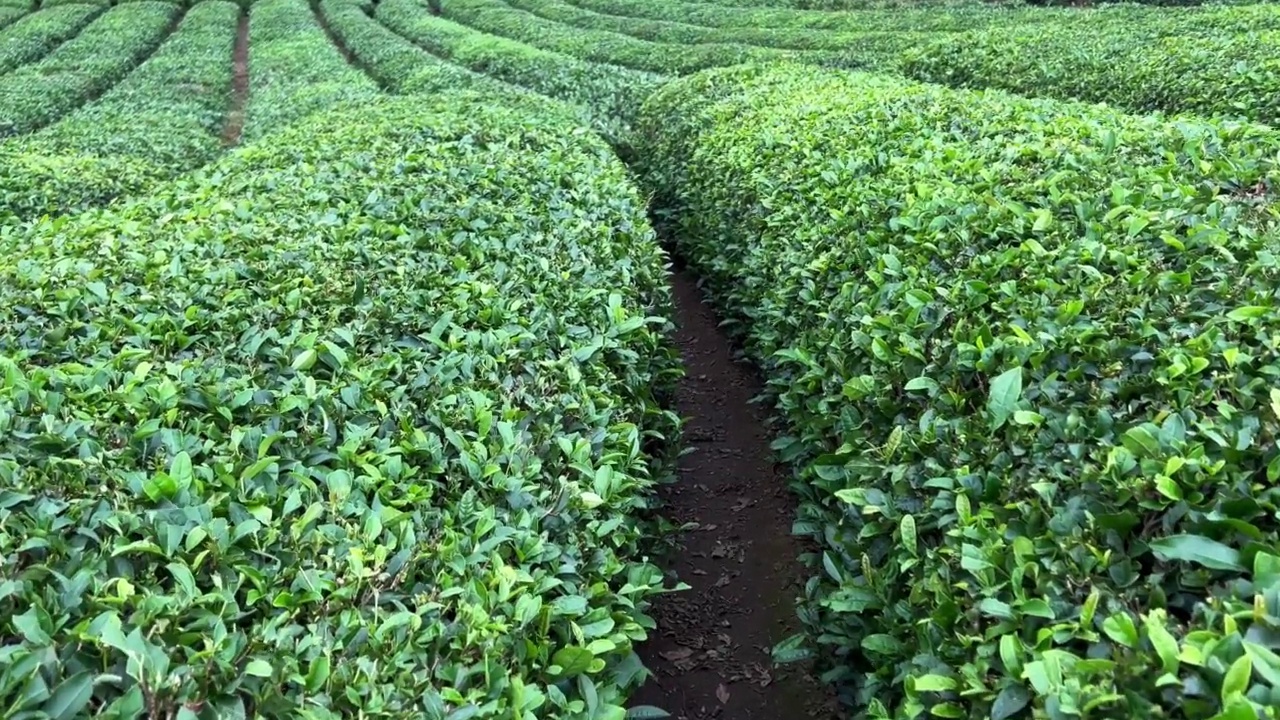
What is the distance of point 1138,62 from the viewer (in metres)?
9.12

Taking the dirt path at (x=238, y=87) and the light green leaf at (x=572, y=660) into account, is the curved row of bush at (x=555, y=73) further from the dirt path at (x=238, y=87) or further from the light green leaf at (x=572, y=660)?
the light green leaf at (x=572, y=660)

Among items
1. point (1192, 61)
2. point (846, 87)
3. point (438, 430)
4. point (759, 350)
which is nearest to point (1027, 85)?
point (1192, 61)

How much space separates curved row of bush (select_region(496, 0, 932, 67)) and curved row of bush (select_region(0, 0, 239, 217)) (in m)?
11.4

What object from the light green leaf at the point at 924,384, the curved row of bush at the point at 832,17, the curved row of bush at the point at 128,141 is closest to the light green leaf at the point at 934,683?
the light green leaf at the point at 924,384

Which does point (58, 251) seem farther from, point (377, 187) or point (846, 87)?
point (846, 87)

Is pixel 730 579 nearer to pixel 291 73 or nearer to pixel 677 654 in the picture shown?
pixel 677 654

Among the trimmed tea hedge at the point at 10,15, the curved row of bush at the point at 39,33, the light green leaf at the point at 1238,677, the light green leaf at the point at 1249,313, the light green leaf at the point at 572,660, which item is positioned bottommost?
the light green leaf at the point at 572,660

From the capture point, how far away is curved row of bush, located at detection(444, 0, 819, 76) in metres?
17.1

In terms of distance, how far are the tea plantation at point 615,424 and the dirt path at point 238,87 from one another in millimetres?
11237

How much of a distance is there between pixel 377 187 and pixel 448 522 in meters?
3.48

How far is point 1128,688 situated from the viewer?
1.84 m

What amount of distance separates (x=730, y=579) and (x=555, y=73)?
14170 mm

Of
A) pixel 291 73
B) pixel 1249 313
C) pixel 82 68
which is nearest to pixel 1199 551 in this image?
pixel 1249 313

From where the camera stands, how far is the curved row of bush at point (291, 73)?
13.8 m
